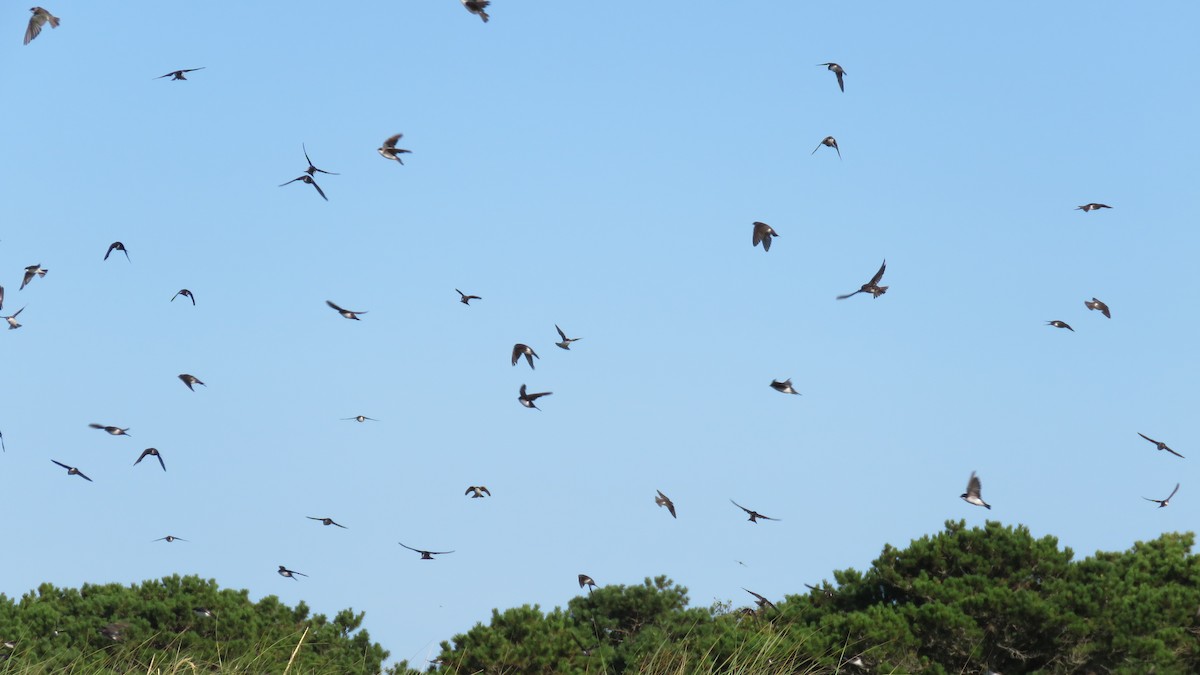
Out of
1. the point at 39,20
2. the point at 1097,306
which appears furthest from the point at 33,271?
the point at 1097,306

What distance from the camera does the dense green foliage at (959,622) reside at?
26703 mm

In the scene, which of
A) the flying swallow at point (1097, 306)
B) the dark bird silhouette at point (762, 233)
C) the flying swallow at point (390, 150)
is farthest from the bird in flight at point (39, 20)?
the flying swallow at point (1097, 306)

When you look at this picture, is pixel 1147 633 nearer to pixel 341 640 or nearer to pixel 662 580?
pixel 662 580

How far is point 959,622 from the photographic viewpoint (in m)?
26.8

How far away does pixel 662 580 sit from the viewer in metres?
33.8

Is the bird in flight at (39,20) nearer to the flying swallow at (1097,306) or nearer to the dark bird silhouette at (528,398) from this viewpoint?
the dark bird silhouette at (528,398)

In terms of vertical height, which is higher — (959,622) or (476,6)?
(476,6)

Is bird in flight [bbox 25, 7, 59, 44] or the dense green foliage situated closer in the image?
bird in flight [bbox 25, 7, 59, 44]

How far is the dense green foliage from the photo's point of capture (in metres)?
26.7

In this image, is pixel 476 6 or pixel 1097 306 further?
pixel 1097 306

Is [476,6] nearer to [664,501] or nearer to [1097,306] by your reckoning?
[664,501]

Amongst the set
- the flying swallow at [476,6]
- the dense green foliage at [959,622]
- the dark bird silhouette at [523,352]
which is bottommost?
the dense green foliage at [959,622]

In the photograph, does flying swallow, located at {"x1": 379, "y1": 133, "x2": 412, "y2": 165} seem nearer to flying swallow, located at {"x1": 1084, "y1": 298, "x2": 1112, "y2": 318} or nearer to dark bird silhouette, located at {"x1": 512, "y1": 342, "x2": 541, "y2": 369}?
dark bird silhouette, located at {"x1": 512, "y1": 342, "x2": 541, "y2": 369}

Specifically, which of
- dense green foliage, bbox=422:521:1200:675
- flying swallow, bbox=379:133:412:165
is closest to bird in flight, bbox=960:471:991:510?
dense green foliage, bbox=422:521:1200:675
